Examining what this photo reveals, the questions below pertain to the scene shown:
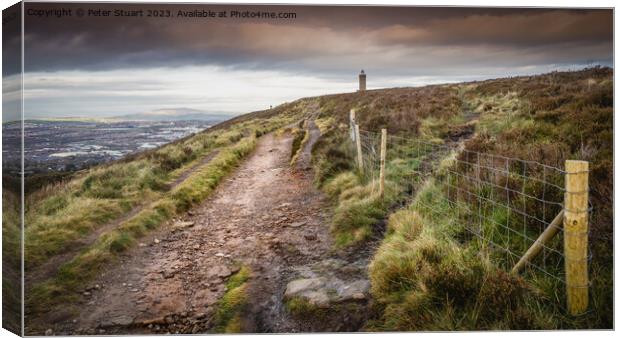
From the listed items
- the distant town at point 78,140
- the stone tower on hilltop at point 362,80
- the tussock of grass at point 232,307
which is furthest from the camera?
the stone tower on hilltop at point 362,80

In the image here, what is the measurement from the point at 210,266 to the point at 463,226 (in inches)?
126

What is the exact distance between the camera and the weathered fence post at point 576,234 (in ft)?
10.6

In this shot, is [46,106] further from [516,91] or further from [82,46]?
[516,91]

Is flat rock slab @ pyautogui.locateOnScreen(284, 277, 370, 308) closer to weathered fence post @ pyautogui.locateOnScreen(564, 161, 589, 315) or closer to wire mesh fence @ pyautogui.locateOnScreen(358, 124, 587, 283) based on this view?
wire mesh fence @ pyautogui.locateOnScreen(358, 124, 587, 283)

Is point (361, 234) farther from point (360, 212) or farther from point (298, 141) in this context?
point (298, 141)

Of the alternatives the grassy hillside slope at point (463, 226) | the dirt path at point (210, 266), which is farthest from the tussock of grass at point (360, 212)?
the dirt path at point (210, 266)

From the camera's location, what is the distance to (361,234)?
5.70 metres

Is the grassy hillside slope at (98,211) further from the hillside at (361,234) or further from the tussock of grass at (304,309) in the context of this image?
the tussock of grass at (304,309)

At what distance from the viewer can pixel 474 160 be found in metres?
6.77

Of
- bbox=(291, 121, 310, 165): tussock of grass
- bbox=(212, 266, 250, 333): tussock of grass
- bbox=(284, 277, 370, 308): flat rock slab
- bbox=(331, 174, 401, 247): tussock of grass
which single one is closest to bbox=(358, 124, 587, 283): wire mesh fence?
bbox=(331, 174, 401, 247): tussock of grass

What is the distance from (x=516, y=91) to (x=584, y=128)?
22.7 feet

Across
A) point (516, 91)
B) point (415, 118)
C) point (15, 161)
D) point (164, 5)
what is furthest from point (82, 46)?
point (516, 91)

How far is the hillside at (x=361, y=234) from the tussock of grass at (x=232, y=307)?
2 centimetres

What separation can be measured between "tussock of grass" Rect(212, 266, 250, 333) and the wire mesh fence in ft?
8.47
